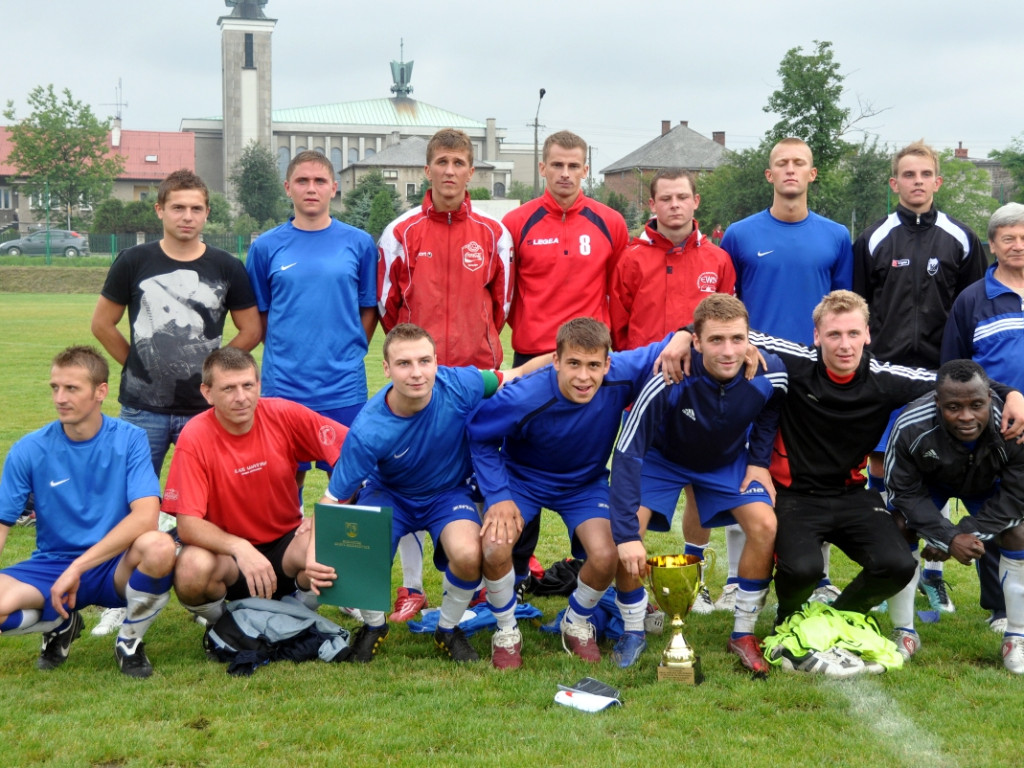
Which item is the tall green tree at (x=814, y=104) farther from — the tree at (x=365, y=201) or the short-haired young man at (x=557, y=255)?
the short-haired young man at (x=557, y=255)

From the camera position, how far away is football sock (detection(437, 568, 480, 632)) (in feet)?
13.7

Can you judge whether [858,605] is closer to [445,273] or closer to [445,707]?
[445,707]

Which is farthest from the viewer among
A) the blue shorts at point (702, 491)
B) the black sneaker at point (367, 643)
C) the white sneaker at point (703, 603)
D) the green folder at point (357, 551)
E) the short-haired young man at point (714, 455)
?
the white sneaker at point (703, 603)

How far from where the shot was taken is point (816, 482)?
4367mm

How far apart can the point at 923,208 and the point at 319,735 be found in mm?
3735

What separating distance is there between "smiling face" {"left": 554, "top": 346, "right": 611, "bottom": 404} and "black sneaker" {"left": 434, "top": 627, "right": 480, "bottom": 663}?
1.11 meters

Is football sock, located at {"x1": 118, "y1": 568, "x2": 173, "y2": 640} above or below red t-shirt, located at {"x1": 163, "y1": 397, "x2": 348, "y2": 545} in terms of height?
below

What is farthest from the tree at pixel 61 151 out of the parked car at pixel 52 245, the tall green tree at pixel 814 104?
the tall green tree at pixel 814 104

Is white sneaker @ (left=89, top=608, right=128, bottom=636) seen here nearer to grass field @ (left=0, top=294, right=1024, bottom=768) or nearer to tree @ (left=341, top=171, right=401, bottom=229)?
grass field @ (left=0, top=294, right=1024, bottom=768)

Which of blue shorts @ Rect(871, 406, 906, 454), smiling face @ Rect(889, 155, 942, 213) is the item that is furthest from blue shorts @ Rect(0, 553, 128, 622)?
smiling face @ Rect(889, 155, 942, 213)

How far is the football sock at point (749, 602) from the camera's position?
416 centimetres

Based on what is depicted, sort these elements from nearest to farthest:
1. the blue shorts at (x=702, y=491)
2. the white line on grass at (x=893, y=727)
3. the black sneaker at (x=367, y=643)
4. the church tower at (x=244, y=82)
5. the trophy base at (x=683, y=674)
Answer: the white line on grass at (x=893, y=727)
the trophy base at (x=683, y=674)
the black sneaker at (x=367, y=643)
the blue shorts at (x=702, y=491)
the church tower at (x=244, y=82)

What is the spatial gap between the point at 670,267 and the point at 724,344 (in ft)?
3.66

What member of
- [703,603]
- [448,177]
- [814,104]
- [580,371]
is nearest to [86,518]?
[580,371]
